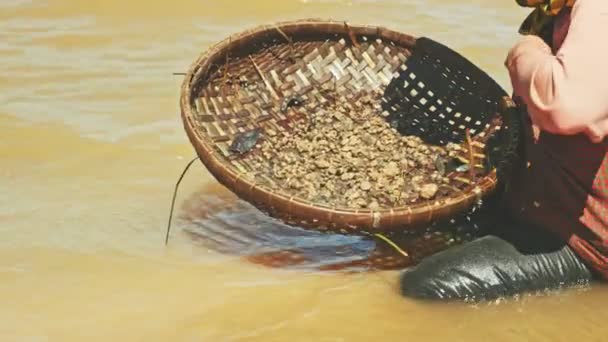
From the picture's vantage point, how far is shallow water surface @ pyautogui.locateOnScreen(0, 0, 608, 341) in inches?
85.4

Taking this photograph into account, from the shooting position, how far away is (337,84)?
9.71ft

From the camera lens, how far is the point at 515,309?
7.31 feet

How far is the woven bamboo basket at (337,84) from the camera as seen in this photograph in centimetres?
258

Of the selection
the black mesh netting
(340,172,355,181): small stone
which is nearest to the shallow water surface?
(340,172,355,181): small stone

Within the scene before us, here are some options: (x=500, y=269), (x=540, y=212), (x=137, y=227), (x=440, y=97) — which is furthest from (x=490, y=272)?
(x=137, y=227)

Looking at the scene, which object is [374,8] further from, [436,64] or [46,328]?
[46,328]

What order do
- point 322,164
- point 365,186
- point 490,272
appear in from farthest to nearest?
point 322,164
point 365,186
point 490,272

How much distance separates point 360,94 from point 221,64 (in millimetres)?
488

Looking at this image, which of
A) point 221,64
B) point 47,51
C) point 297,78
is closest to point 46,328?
point 221,64

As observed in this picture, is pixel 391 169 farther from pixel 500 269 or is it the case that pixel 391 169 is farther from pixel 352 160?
pixel 500 269

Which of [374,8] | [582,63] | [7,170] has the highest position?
[582,63]

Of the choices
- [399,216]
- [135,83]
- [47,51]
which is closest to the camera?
[399,216]

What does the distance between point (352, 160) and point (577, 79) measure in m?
0.88

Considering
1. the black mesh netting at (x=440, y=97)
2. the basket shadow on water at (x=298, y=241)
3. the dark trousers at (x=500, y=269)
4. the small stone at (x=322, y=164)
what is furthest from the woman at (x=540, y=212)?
the small stone at (x=322, y=164)
